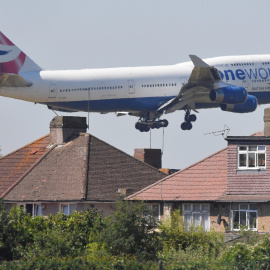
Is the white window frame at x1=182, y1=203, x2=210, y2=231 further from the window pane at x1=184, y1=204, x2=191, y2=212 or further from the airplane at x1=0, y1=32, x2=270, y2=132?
the airplane at x1=0, y1=32, x2=270, y2=132

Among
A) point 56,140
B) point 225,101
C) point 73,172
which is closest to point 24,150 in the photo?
point 56,140

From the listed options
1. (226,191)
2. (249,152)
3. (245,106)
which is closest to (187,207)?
(226,191)

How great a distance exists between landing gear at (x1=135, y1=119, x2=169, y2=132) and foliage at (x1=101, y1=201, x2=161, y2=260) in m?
49.7

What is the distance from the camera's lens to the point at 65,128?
6656 cm

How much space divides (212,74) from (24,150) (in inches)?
871

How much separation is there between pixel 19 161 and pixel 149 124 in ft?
82.5

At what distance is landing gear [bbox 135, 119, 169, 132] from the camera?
291 ft

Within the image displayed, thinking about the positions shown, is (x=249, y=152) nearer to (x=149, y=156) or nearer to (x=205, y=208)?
→ (x=205, y=208)

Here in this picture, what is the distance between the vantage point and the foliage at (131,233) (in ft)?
126

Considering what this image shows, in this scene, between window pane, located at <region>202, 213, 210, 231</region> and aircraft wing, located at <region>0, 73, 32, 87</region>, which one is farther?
aircraft wing, located at <region>0, 73, 32, 87</region>

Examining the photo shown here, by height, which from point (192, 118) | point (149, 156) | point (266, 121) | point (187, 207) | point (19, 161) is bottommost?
point (187, 207)

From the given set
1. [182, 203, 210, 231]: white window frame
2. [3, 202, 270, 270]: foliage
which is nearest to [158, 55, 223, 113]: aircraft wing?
[182, 203, 210, 231]: white window frame

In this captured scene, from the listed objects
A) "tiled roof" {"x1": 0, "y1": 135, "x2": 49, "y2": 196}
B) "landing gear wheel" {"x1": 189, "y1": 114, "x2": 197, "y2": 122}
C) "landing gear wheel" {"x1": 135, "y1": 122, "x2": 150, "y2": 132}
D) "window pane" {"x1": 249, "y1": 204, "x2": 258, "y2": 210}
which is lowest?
"window pane" {"x1": 249, "y1": 204, "x2": 258, "y2": 210}

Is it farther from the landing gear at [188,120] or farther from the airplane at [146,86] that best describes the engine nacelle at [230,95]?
the landing gear at [188,120]
